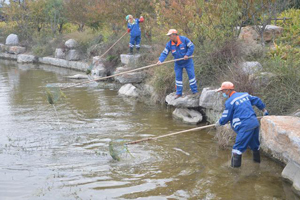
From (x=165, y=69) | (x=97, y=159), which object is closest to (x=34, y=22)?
(x=165, y=69)

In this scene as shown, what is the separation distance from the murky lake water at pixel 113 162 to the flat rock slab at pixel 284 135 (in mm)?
561

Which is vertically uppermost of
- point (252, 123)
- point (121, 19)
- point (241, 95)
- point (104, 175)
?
point (121, 19)

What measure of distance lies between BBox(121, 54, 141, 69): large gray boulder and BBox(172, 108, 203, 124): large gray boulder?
4133mm

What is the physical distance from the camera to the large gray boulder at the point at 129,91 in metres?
12.7

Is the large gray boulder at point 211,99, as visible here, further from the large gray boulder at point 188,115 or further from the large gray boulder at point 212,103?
the large gray boulder at point 188,115

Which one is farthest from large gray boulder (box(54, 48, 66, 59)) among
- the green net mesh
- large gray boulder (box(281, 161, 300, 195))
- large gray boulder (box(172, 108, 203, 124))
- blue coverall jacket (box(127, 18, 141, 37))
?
large gray boulder (box(281, 161, 300, 195))

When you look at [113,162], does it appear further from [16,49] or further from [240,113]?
[16,49]

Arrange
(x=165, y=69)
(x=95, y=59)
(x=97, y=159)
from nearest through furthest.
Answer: (x=97, y=159) < (x=165, y=69) < (x=95, y=59)

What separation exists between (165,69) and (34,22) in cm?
1798

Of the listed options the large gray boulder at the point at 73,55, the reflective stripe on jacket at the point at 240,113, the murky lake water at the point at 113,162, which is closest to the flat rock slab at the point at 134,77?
the murky lake water at the point at 113,162

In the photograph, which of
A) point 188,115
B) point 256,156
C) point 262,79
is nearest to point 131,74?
point 188,115

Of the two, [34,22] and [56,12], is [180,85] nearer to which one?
[56,12]

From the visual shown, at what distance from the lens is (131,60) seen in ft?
46.1

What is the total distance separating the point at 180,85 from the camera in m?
9.67
